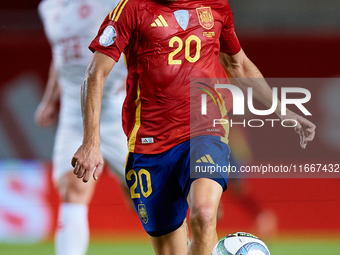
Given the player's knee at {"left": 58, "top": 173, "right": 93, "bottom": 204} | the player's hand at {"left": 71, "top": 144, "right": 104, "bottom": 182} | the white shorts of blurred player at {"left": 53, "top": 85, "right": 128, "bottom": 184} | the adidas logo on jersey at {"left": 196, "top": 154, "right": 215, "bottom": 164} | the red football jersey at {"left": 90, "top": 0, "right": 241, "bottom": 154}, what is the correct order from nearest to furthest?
the player's hand at {"left": 71, "top": 144, "right": 104, "bottom": 182} < the adidas logo on jersey at {"left": 196, "top": 154, "right": 215, "bottom": 164} < the red football jersey at {"left": 90, "top": 0, "right": 241, "bottom": 154} < the player's knee at {"left": 58, "top": 173, "right": 93, "bottom": 204} < the white shorts of blurred player at {"left": 53, "top": 85, "right": 128, "bottom": 184}

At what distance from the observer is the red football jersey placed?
2.69m

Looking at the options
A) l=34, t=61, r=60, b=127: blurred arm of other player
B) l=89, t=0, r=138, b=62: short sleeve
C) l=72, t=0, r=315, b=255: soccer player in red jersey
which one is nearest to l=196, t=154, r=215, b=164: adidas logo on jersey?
l=72, t=0, r=315, b=255: soccer player in red jersey

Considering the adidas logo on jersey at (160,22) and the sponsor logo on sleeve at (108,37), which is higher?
the adidas logo on jersey at (160,22)

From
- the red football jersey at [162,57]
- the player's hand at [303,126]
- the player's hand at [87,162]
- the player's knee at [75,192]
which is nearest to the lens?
the player's hand at [87,162]

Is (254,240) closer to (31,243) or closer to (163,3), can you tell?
(163,3)

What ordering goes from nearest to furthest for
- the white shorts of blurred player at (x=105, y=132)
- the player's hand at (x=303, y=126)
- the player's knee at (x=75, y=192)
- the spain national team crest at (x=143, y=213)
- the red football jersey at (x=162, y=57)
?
the red football jersey at (x=162, y=57) < the spain national team crest at (x=143, y=213) < the player's hand at (x=303, y=126) < the player's knee at (x=75, y=192) < the white shorts of blurred player at (x=105, y=132)

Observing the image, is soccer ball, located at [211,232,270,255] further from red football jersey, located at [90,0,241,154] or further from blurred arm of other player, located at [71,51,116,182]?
blurred arm of other player, located at [71,51,116,182]

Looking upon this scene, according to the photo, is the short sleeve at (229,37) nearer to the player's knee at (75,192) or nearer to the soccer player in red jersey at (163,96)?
the soccer player in red jersey at (163,96)

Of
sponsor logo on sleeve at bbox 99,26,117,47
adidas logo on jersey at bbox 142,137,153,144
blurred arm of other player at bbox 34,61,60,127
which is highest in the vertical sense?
sponsor logo on sleeve at bbox 99,26,117,47

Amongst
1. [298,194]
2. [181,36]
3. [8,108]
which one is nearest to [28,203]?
[8,108]

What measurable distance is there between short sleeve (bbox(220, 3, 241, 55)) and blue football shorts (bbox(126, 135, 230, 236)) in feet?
2.00

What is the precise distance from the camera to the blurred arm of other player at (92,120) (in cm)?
236

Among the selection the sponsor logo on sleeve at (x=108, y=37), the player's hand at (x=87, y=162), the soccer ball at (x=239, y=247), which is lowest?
the soccer ball at (x=239, y=247)

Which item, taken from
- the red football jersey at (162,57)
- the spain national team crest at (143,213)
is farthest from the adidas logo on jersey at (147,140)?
the spain national team crest at (143,213)
